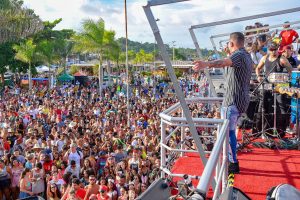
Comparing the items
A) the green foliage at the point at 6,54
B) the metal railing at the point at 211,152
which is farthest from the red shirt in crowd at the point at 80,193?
the green foliage at the point at 6,54

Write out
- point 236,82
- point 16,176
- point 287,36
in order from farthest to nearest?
point 16,176 → point 287,36 → point 236,82

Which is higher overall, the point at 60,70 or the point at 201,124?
the point at 201,124

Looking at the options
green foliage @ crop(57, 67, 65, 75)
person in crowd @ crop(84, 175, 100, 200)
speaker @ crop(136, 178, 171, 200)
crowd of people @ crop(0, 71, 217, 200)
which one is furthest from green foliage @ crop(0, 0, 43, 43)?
speaker @ crop(136, 178, 171, 200)

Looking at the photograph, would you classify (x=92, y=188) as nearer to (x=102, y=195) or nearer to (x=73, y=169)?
(x=102, y=195)

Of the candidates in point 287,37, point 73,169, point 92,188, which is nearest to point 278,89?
point 287,37

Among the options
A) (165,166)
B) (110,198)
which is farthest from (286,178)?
(110,198)

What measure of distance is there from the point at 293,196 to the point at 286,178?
279 centimetres

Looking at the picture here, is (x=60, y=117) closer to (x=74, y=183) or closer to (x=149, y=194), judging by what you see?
(x=74, y=183)

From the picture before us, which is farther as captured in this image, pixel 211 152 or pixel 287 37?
pixel 287 37

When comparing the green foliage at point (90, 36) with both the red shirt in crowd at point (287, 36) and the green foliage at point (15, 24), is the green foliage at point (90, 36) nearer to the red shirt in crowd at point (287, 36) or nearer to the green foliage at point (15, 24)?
the green foliage at point (15, 24)

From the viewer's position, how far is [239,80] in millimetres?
4207

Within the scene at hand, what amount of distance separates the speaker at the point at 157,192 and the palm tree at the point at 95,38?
1059 inches

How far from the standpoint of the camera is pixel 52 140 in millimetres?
12055

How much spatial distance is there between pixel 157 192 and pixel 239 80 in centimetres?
212
